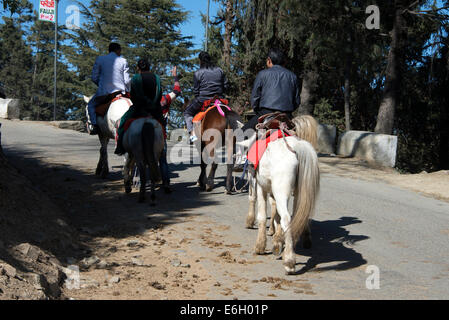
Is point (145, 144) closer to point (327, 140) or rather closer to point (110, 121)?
point (110, 121)

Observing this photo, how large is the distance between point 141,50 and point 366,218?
41604 mm

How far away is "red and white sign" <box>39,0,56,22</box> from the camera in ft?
123

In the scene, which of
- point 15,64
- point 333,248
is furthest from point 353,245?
point 15,64

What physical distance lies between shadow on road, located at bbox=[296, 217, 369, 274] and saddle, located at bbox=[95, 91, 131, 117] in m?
5.21

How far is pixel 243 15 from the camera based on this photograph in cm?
2492

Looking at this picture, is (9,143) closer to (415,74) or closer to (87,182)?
(87,182)

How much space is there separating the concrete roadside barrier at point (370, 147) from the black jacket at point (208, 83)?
8331 mm

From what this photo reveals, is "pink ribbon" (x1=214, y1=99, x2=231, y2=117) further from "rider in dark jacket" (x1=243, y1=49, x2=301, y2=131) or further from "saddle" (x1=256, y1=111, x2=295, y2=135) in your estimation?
"saddle" (x1=256, y1=111, x2=295, y2=135)

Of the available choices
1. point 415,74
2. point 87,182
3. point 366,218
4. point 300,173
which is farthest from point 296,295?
point 415,74

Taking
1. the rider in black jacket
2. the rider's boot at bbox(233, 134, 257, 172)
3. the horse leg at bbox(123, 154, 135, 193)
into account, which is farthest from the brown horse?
the rider in black jacket

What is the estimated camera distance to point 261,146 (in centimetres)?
654

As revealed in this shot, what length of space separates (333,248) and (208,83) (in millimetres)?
5068

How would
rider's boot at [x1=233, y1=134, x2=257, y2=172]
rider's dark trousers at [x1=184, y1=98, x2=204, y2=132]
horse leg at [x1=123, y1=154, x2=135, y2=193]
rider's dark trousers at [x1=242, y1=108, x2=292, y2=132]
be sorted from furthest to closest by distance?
rider's dark trousers at [x1=184, y1=98, x2=204, y2=132] → horse leg at [x1=123, y1=154, x2=135, y2=193] → rider's dark trousers at [x1=242, y1=108, x2=292, y2=132] → rider's boot at [x1=233, y1=134, x2=257, y2=172]

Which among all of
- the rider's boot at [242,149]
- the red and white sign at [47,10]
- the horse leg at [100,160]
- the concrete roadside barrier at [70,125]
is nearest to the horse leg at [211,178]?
the rider's boot at [242,149]
